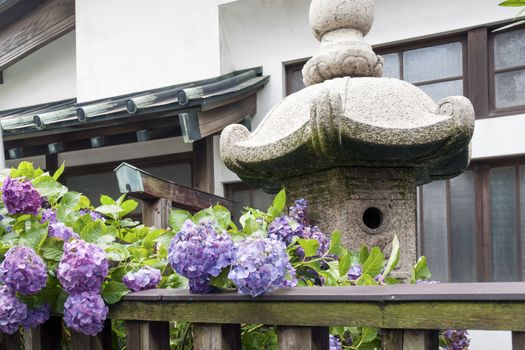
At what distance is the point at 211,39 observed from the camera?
6246mm

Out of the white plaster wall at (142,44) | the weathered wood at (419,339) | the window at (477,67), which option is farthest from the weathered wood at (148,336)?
the white plaster wall at (142,44)

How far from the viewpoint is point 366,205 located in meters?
2.83

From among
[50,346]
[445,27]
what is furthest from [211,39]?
[50,346]

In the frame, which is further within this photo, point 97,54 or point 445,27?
point 97,54

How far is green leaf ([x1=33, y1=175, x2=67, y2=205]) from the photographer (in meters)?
1.71

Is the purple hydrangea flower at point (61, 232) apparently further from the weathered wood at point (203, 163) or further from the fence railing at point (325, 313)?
the weathered wood at point (203, 163)

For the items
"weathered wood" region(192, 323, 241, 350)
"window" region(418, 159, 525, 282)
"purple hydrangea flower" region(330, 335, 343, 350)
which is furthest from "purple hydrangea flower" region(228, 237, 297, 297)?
"window" region(418, 159, 525, 282)

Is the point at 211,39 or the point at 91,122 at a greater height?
the point at 211,39

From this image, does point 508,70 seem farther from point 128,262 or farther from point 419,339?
point 419,339

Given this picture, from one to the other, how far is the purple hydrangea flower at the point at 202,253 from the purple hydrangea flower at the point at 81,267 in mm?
226

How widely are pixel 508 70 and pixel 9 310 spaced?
183 inches

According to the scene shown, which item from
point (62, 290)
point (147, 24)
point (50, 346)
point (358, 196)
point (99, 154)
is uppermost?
point (147, 24)

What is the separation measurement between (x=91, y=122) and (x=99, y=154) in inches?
56.0

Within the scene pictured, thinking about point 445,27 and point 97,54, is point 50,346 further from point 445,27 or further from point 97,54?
point 97,54
